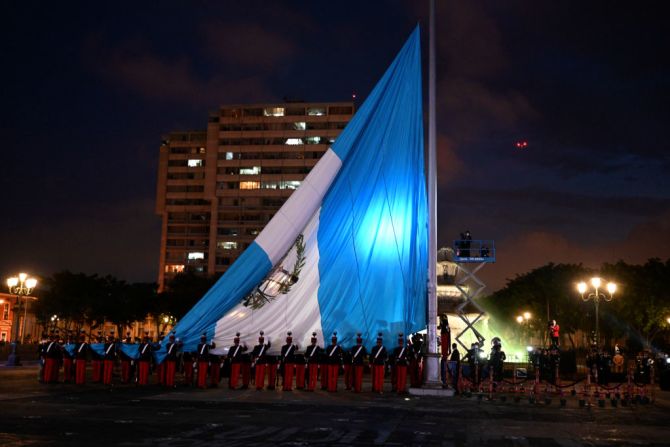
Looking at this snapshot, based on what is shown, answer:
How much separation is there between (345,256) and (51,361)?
11.7 meters

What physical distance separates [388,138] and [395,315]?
6.67 meters

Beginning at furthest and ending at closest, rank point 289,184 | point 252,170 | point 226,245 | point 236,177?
1. point 236,177
2. point 252,170
3. point 226,245
4. point 289,184

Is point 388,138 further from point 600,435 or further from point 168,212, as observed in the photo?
point 168,212

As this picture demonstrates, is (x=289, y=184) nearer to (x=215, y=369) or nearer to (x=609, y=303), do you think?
(x=609, y=303)

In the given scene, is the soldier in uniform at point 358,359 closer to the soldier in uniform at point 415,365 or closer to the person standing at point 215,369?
the soldier in uniform at point 415,365

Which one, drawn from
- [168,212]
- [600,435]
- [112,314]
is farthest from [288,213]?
[168,212]

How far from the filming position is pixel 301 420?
15094 millimetres

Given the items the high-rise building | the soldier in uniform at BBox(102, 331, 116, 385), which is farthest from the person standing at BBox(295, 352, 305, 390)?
the high-rise building

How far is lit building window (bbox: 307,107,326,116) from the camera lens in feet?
444

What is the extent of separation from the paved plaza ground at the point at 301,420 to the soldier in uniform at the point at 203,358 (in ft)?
5.17

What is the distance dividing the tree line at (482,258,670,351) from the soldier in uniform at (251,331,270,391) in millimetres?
27558

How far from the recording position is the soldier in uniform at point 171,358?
77.7 feet

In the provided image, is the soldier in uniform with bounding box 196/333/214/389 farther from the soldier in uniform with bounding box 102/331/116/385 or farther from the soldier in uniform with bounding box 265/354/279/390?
the soldier in uniform with bounding box 102/331/116/385

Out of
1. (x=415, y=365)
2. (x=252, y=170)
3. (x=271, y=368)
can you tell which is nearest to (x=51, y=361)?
(x=271, y=368)
